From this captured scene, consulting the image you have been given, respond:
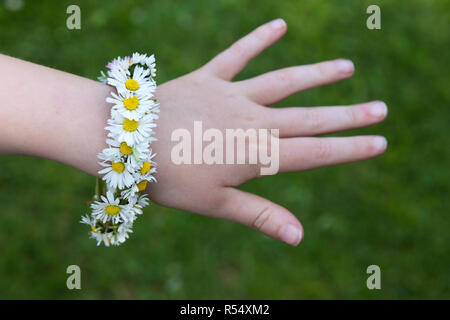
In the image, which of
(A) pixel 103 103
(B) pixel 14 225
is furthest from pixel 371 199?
(B) pixel 14 225

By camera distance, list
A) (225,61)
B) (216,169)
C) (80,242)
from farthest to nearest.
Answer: (80,242), (225,61), (216,169)

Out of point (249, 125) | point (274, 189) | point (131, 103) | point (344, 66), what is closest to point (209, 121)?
point (249, 125)

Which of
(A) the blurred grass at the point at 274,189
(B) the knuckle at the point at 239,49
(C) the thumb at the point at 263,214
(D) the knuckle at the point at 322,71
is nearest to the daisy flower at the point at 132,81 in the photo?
(C) the thumb at the point at 263,214

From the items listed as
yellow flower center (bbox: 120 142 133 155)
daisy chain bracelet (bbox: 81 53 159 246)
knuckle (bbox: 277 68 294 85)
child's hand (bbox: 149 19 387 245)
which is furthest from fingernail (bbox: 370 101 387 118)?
yellow flower center (bbox: 120 142 133 155)

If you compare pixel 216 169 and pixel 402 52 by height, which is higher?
pixel 402 52

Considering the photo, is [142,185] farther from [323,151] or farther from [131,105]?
[323,151]
